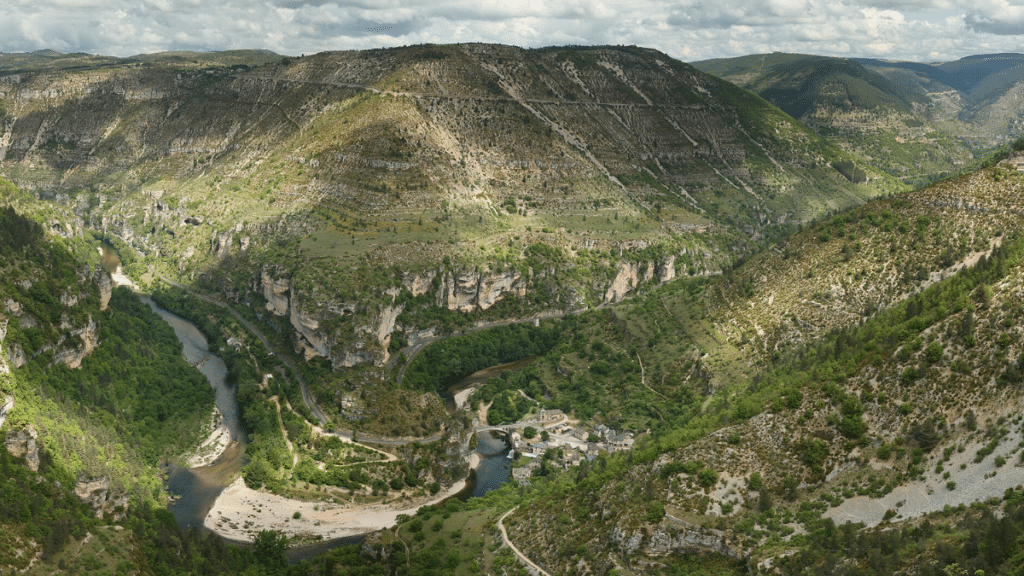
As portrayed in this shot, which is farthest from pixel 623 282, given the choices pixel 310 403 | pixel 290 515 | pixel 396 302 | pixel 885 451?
pixel 885 451

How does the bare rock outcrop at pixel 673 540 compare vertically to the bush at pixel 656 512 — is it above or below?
below

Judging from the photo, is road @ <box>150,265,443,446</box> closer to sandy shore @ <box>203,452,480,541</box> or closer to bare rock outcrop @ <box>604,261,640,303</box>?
sandy shore @ <box>203,452,480,541</box>

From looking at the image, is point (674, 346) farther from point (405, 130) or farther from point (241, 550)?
point (405, 130)

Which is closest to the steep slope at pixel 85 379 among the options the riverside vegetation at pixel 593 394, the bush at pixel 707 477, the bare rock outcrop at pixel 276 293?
the riverside vegetation at pixel 593 394

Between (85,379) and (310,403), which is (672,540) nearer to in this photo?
(310,403)

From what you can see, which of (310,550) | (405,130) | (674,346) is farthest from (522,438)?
(405,130)

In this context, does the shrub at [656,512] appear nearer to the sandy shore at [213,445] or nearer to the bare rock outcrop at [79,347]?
the sandy shore at [213,445]

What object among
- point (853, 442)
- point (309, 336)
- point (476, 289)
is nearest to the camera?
point (853, 442)
